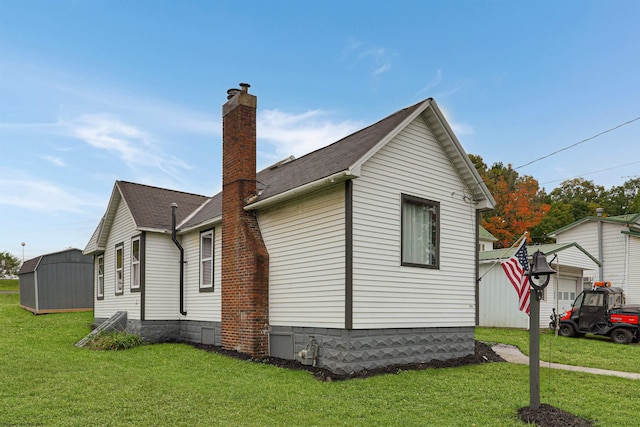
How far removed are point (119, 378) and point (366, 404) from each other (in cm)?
490

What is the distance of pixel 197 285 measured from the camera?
49.2 ft

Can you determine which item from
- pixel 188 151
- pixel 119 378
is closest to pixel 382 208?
pixel 119 378

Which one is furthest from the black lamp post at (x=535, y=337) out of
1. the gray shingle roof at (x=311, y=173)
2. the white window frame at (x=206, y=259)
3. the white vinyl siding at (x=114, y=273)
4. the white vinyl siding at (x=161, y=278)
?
the white vinyl siding at (x=114, y=273)

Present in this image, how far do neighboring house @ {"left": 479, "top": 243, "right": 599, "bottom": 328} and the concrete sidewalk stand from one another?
6.51 meters

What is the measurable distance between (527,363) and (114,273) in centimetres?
1409

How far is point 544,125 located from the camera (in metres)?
19.3

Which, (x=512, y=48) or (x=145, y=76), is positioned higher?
(x=512, y=48)

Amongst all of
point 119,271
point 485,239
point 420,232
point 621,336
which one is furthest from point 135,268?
point 485,239

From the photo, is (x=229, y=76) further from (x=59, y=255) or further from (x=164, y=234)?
(x=59, y=255)

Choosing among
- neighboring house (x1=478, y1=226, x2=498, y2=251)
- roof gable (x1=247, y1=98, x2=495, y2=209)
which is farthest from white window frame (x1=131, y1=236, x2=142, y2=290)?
neighboring house (x1=478, y1=226, x2=498, y2=251)

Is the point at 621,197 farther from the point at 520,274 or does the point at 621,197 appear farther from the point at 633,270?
the point at 520,274

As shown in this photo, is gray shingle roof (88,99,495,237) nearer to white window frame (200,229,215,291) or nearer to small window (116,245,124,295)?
white window frame (200,229,215,291)

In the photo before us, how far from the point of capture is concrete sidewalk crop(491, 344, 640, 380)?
10.3 metres

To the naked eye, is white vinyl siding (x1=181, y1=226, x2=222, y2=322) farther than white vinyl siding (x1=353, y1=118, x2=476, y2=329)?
Yes
